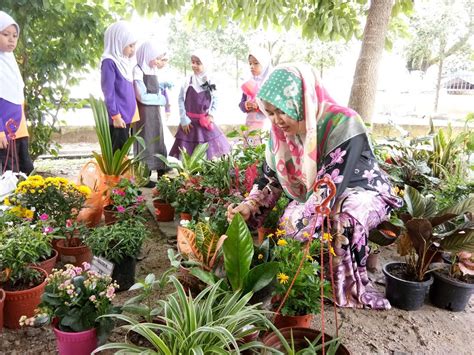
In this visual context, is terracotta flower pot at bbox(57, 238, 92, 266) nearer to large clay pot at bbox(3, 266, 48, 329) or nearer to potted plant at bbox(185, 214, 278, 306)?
large clay pot at bbox(3, 266, 48, 329)

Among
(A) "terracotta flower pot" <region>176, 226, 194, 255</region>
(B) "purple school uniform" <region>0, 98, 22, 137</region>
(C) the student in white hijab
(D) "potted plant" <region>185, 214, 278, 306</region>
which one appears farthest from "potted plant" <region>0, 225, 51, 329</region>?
(B) "purple school uniform" <region>0, 98, 22, 137</region>

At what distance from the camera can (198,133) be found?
4555mm

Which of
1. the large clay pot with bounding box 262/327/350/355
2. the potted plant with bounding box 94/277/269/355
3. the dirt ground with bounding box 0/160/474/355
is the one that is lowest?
the dirt ground with bounding box 0/160/474/355

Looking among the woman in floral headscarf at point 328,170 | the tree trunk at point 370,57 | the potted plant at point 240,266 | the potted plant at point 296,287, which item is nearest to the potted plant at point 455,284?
the woman in floral headscarf at point 328,170

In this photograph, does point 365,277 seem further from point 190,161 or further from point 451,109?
point 451,109

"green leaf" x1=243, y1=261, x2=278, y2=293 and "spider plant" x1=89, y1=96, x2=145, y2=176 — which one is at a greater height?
"spider plant" x1=89, y1=96, x2=145, y2=176

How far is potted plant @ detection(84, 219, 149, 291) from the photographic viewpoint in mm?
2080

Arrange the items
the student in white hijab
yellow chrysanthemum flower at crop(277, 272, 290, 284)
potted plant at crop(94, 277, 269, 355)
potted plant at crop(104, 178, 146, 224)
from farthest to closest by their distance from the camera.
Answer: the student in white hijab
potted plant at crop(104, 178, 146, 224)
yellow chrysanthemum flower at crop(277, 272, 290, 284)
potted plant at crop(94, 277, 269, 355)

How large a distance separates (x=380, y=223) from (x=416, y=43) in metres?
16.1

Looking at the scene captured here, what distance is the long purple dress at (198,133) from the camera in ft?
14.8

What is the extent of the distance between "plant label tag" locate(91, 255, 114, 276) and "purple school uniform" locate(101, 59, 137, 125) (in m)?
2.09

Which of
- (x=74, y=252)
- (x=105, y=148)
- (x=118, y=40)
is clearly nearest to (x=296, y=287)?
(x=74, y=252)

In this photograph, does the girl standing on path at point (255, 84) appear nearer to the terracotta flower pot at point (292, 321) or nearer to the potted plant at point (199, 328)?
the terracotta flower pot at point (292, 321)

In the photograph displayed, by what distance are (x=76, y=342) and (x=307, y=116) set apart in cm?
140
